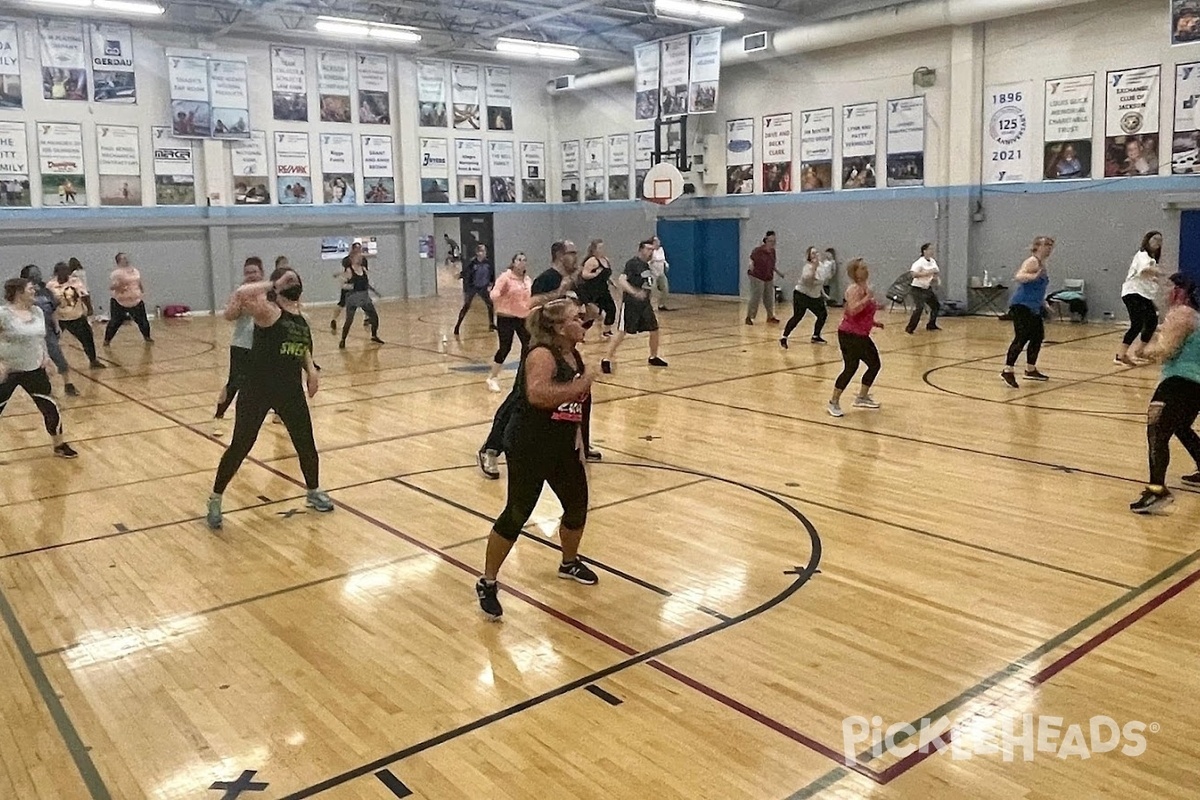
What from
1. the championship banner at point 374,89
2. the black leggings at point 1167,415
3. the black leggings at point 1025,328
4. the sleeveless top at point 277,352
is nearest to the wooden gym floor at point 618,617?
the black leggings at point 1167,415

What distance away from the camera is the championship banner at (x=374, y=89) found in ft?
86.2

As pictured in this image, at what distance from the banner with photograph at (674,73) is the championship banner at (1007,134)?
6.89 m

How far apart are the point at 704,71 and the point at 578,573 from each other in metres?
19.4

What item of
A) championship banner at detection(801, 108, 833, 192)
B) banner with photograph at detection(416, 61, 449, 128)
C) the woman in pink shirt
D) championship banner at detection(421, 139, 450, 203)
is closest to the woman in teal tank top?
the woman in pink shirt

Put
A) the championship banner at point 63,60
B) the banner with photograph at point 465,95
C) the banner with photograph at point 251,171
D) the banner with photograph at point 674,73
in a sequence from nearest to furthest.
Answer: the championship banner at point 63,60 < the banner with photograph at point 674,73 < the banner with photograph at point 251,171 < the banner with photograph at point 465,95

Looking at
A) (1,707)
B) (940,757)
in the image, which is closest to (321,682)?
(1,707)

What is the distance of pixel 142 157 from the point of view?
23125 mm

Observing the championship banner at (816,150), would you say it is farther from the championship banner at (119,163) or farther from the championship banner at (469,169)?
the championship banner at (119,163)

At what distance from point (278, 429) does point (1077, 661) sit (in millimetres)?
8294

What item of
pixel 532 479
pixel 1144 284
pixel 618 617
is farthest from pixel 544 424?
pixel 1144 284

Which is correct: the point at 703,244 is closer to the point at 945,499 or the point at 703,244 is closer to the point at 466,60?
the point at 466,60

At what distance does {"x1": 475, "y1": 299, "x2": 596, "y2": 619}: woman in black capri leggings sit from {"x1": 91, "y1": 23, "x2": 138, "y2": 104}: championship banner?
21.4 m

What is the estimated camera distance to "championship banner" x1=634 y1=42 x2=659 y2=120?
24.1 metres

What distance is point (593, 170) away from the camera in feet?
96.5
